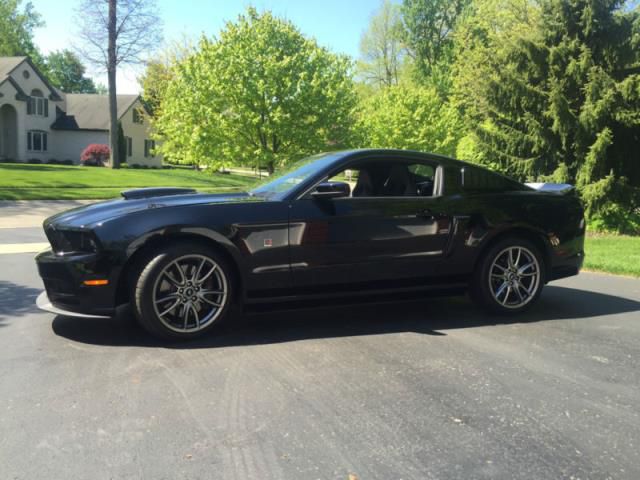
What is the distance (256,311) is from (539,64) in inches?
493

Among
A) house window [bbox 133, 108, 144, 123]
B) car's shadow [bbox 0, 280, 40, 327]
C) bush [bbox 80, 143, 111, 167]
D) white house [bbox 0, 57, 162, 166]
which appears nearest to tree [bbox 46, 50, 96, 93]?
white house [bbox 0, 57, 162, 166]

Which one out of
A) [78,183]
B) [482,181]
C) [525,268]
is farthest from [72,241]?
[78,183]

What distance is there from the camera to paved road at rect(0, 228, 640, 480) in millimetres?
2633

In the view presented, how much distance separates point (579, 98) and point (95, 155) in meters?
37.7

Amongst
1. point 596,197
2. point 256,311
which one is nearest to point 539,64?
point 596,197

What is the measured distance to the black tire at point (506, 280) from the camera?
5.19 metres

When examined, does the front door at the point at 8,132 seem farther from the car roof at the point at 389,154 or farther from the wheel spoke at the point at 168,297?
the wheel spoke at the point at 168,297

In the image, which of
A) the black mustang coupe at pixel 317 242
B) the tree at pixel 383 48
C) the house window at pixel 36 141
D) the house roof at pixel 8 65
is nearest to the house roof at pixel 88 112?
the house window at pixel 36 141

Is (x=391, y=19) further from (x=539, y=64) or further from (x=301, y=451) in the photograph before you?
(x=301, y=451)

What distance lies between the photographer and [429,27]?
5566 centimetres

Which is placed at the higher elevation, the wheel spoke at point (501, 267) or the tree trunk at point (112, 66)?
the tree trunk at point (112, 66)

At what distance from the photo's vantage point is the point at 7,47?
6744 centimetres

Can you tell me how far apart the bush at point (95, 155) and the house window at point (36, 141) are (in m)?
4.19

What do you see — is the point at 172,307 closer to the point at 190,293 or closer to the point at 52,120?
the point at 190,293
